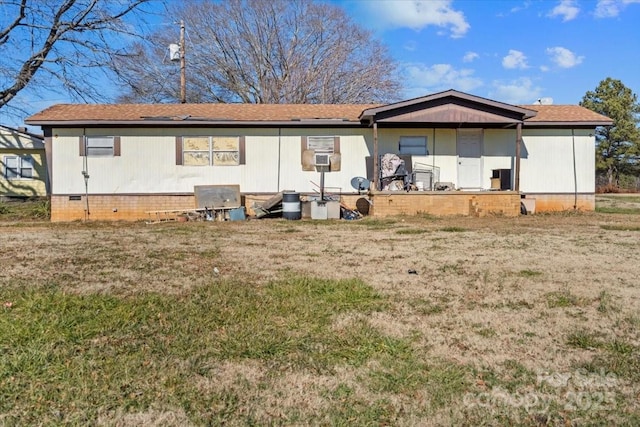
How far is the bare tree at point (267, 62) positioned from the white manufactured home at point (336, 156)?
533 inches

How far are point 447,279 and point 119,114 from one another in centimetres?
1154

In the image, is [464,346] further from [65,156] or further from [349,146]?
[65,156]

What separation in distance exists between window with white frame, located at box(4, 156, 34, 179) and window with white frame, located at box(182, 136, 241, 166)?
11626 mm

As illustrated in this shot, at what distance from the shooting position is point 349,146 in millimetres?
13547

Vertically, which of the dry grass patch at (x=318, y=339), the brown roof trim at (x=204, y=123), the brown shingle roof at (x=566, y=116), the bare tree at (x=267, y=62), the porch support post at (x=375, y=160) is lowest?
the dry grass patch at (x=318, y=339)

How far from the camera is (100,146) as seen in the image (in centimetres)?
1315

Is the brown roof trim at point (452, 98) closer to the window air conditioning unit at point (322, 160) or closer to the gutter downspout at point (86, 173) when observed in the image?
the window air conditioning unit at point (322, 160)

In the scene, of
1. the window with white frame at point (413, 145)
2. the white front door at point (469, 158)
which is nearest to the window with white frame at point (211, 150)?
the window with white frame at point (413, 145)

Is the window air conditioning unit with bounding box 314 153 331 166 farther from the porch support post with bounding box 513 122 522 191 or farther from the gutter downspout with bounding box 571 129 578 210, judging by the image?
the gutter downspout with bounding box 571 129 578 210

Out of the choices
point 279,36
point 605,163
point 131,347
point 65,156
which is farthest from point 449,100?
point 605,163

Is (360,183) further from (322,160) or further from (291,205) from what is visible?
(291,205)

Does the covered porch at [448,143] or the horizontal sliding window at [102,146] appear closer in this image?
the covered porch at [448,143]

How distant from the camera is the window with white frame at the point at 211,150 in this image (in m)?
13.3

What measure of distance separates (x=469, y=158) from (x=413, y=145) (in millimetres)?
1679
